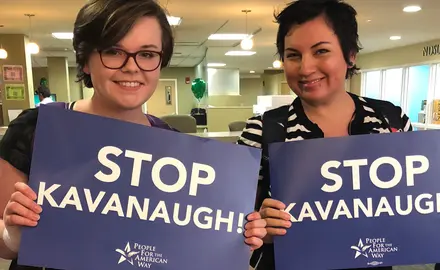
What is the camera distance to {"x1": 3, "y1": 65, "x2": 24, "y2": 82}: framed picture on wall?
7.65 meters

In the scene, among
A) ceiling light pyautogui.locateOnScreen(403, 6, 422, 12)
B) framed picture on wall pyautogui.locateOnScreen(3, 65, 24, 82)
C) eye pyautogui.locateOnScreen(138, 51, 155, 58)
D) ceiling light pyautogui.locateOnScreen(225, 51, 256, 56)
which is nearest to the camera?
eye pyautogui.locateOnScreen(138, 51, 155, 58)

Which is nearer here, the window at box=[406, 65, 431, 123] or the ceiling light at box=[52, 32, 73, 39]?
the ceiling light at box=[52, 32, 73, 39]

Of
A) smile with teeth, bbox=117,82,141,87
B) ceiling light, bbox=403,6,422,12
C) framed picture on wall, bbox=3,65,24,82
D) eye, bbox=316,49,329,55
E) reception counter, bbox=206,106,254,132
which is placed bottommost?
reception counter, bbox=206,106,254,132

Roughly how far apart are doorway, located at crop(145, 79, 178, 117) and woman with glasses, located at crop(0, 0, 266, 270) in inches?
Result: 606

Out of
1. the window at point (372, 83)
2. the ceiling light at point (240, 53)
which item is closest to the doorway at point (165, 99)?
the ceiling light at point (240, 53)

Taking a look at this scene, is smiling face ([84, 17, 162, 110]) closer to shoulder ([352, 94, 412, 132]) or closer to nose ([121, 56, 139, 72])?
nose ([121, 56, 139, 72])

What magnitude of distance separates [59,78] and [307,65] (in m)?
11.7

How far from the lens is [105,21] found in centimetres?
86

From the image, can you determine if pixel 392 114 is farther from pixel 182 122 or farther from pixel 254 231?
pixel 182 122

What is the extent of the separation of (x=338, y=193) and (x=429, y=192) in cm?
24

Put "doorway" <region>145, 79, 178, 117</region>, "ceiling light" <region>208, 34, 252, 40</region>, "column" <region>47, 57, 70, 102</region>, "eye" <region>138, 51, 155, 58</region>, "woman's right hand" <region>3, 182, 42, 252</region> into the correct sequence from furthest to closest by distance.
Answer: "doorway" <region>145, 79, 178, 117</region>, "column" <region>47, 57, 70, 102</region>, "ceiling light" <region>208, 34, 252, 40</region>, "eye" <region>138, 51, 155, 58</region>, "woman's right hand" <region>3, 182, 42, 252</region>

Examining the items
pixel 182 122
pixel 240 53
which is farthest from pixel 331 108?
pixel 240 53

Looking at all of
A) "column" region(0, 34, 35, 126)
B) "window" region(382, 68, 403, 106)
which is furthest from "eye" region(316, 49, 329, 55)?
"window" region(382, 68, 403, 106)

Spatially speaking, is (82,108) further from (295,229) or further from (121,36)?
(295,229)
